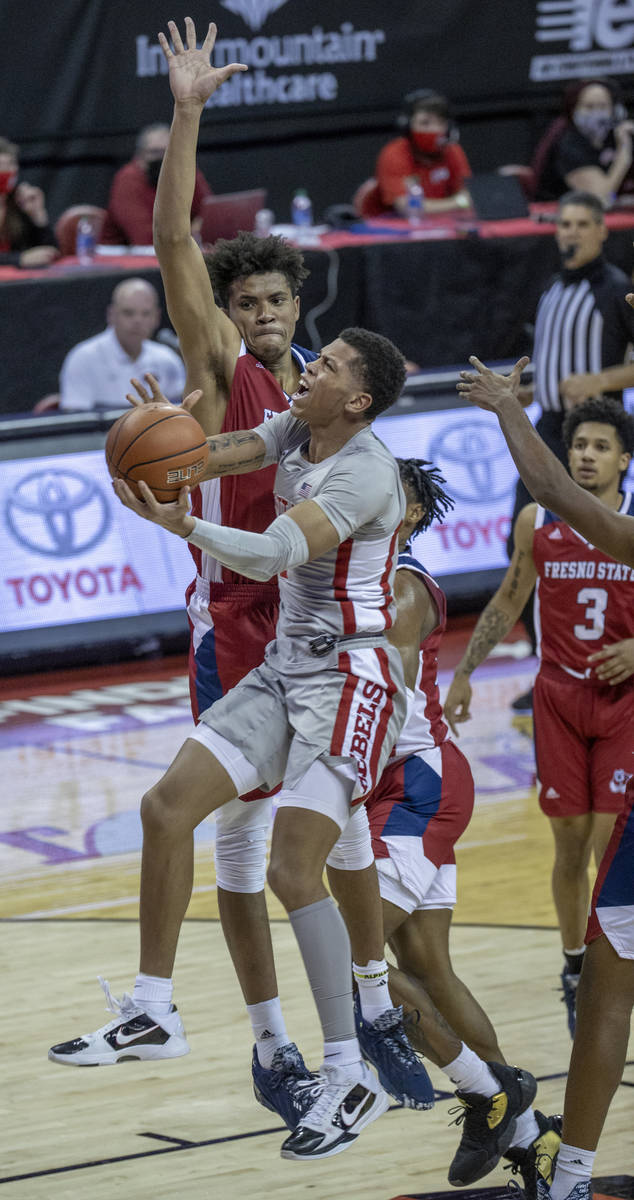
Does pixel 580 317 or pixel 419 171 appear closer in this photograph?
pixel 580 317

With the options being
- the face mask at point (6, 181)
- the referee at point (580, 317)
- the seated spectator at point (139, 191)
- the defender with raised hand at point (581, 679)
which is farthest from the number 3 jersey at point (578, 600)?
the seated spectator at point (139, 191)

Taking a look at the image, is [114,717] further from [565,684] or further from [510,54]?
[510,54]

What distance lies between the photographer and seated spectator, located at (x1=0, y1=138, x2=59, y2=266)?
40.8 feet

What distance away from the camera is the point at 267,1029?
5.11 m

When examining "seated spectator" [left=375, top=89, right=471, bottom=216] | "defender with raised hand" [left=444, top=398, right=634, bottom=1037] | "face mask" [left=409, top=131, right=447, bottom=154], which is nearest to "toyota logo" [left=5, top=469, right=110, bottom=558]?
"seated spectator" [left=375, top=89, right=471, bottom=216]

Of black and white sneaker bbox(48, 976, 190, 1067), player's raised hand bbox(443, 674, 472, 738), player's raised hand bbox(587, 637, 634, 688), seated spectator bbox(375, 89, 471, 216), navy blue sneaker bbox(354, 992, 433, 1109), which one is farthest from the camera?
seated spectator bbox(375, 89, 471, 216)

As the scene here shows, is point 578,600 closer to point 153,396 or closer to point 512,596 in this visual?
point 512,596

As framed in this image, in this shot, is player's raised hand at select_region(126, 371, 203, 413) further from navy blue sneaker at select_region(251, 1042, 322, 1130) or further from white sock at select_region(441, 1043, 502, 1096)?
white sock at select_region(441, 1043, 502, 1096)

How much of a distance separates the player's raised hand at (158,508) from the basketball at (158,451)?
0.10ft

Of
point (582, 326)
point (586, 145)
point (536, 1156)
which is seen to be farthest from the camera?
point (586, 145)

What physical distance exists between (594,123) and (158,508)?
1214cm

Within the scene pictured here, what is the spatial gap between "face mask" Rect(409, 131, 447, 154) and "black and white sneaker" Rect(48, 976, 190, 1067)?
10751 millimetres

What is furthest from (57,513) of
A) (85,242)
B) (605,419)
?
(605,419)

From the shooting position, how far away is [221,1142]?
5512 millimetres
